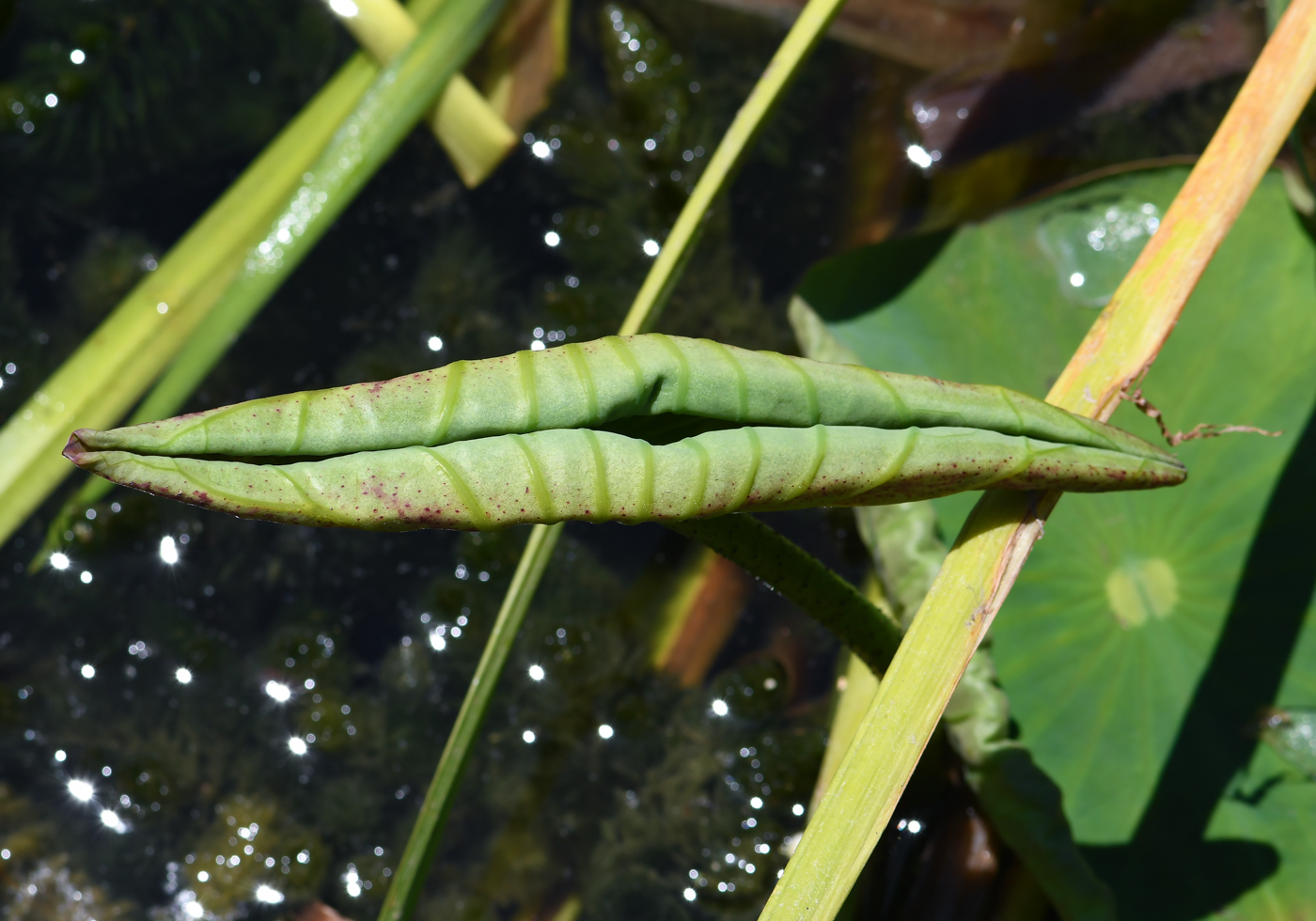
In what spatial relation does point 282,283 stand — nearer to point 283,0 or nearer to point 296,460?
point 283,0

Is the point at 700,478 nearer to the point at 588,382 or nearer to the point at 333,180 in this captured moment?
the point at 588,382

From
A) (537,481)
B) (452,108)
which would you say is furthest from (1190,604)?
(452,108)

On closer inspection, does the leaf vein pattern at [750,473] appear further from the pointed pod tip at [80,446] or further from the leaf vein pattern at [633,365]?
the pointed pod tip at [80,446]

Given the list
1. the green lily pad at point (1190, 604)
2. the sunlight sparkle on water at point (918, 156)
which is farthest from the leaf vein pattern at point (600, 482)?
the sunlight sparkle on water at point (918, 156)

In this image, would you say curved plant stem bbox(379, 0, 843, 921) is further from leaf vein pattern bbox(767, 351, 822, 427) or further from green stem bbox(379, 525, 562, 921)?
leaf vein pattern bbox(767, 351, 822, 427)

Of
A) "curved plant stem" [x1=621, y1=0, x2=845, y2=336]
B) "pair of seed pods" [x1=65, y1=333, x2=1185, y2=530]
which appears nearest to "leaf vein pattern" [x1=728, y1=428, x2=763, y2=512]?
"pair of seed pods" [x1=65, y1=333, x2=1185, y2=530]

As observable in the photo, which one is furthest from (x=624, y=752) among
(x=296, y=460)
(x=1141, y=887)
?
(x=296, y=460)
